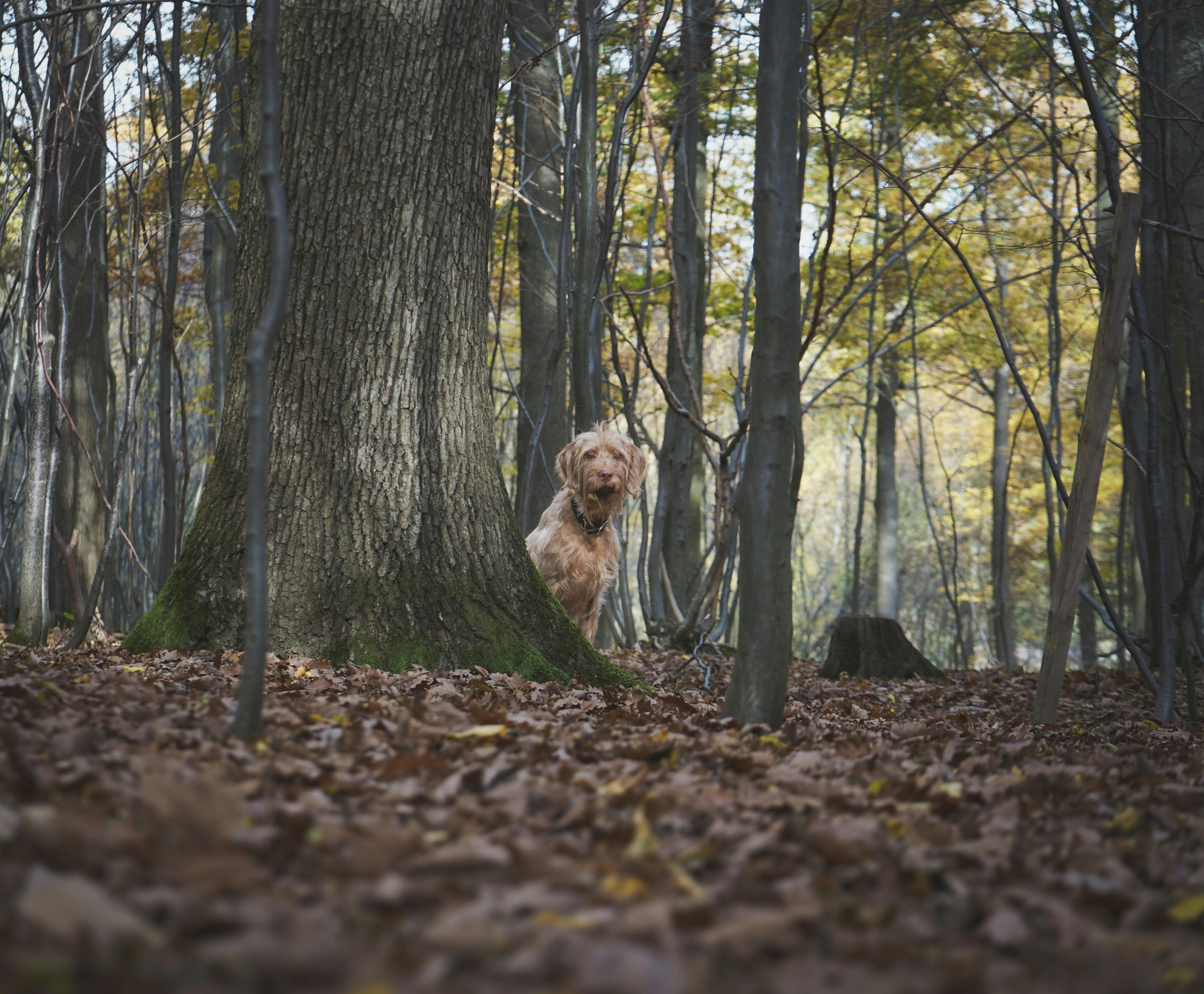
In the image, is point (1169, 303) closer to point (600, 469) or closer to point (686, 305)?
point (600, 469)

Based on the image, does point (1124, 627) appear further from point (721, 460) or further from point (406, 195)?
point (406, 195)

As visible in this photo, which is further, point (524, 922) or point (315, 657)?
point (315, 657)

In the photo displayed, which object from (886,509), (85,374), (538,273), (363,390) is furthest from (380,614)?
(886,509)

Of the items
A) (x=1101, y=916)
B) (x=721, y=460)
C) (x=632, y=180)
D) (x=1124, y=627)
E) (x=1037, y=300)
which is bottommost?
(x=1101, y=916)

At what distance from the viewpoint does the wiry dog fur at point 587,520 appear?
20.3 feet

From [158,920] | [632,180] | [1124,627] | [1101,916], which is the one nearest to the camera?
[158,920]

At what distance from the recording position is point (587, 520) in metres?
6.35

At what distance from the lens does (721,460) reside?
525 centimetres

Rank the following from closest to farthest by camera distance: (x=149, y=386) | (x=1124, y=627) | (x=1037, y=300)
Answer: (x=1124, y=627), (x=149, y=386), (x=1037, y=300)

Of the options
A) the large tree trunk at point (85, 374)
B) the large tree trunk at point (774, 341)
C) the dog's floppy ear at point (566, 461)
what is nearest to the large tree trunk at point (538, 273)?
the dog's floppy ear at point (566, 461)

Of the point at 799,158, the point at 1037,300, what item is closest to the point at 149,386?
the point at 799,158

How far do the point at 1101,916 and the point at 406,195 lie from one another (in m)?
3.44

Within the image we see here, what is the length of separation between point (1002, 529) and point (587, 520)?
607 centimetres

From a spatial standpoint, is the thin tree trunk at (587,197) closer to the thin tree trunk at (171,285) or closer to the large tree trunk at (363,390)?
the large tree trunk at (363,390)
